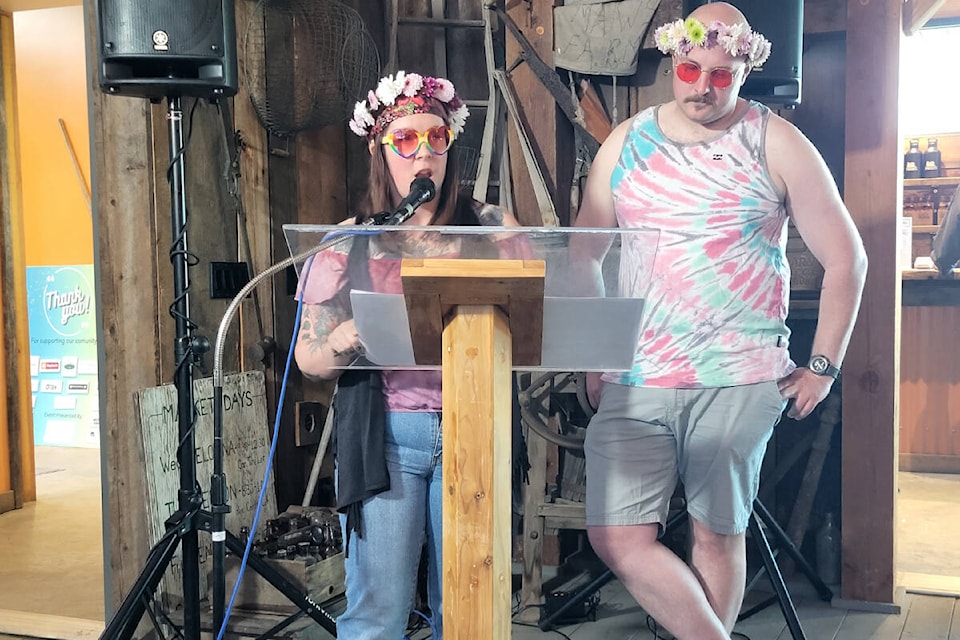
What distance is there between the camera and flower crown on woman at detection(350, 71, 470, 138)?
6.00 feet

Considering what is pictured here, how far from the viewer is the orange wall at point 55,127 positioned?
5.12 m

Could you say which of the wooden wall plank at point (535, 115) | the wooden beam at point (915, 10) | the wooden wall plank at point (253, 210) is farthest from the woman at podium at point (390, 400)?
the wooden beam at point (915, 10)

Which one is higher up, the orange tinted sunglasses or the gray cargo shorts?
the orange tinted sunglasses

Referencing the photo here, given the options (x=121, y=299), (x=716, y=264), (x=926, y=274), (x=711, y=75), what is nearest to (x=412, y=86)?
(x=711, y=75)

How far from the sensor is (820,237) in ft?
7.22

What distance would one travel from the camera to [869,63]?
2871 mm

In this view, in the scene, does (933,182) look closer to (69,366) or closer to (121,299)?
(121,299)

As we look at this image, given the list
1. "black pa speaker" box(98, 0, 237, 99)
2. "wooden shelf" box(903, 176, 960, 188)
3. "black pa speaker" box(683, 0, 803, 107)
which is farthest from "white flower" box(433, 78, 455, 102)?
"wooden shelf" box(903, 176, 960, 188)

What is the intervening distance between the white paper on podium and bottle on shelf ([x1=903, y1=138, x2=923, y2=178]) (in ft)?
14.8

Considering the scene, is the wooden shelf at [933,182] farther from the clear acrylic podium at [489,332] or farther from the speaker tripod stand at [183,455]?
the clear acrylic podium at [489,332]

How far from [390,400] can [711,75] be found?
3.35ft

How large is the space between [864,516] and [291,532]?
1739mm

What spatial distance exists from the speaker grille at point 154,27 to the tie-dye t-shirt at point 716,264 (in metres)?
1.08

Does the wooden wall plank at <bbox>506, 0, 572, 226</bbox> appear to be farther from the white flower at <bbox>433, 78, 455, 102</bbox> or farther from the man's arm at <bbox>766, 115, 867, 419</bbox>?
the white flower at <bbox>433, 78, 455, 102</bbox>
